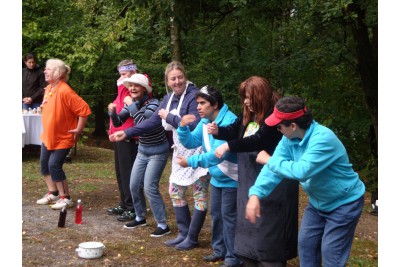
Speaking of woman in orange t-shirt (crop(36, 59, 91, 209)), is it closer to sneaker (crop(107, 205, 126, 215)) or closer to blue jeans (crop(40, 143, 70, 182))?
blue jeans (crop(40, 143, 70, 182))

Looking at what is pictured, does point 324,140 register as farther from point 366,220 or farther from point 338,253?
point 366,220

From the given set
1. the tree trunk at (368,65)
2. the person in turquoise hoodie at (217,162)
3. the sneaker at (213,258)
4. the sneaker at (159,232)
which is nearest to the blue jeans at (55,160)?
the sneaker at (159,232)

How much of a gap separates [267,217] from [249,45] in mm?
10439

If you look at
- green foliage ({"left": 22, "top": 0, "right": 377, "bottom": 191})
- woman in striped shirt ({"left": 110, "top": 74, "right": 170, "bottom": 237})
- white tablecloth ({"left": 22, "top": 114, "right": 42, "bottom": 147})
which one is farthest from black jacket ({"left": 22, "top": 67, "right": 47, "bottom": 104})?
woman in striped shirt ({"left": 110, "top": 74, "right": 170, "bottom": 237})

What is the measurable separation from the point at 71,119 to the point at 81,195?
1810 mm

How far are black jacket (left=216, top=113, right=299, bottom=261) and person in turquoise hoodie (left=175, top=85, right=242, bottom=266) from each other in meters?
0.43

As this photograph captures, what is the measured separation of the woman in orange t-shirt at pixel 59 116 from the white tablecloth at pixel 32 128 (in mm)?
4001

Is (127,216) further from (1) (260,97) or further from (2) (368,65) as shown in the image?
(2) (368,65)

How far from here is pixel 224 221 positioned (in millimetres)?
4883

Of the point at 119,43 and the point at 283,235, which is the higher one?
the point at 119,43

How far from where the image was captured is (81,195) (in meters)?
8.61

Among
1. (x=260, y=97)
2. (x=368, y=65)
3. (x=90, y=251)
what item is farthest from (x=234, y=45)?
(x=260, y=97)

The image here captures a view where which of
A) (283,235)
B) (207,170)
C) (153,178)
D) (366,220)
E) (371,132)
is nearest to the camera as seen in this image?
(283,235)

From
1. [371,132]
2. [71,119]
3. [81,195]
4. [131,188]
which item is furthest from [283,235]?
[371,132]
